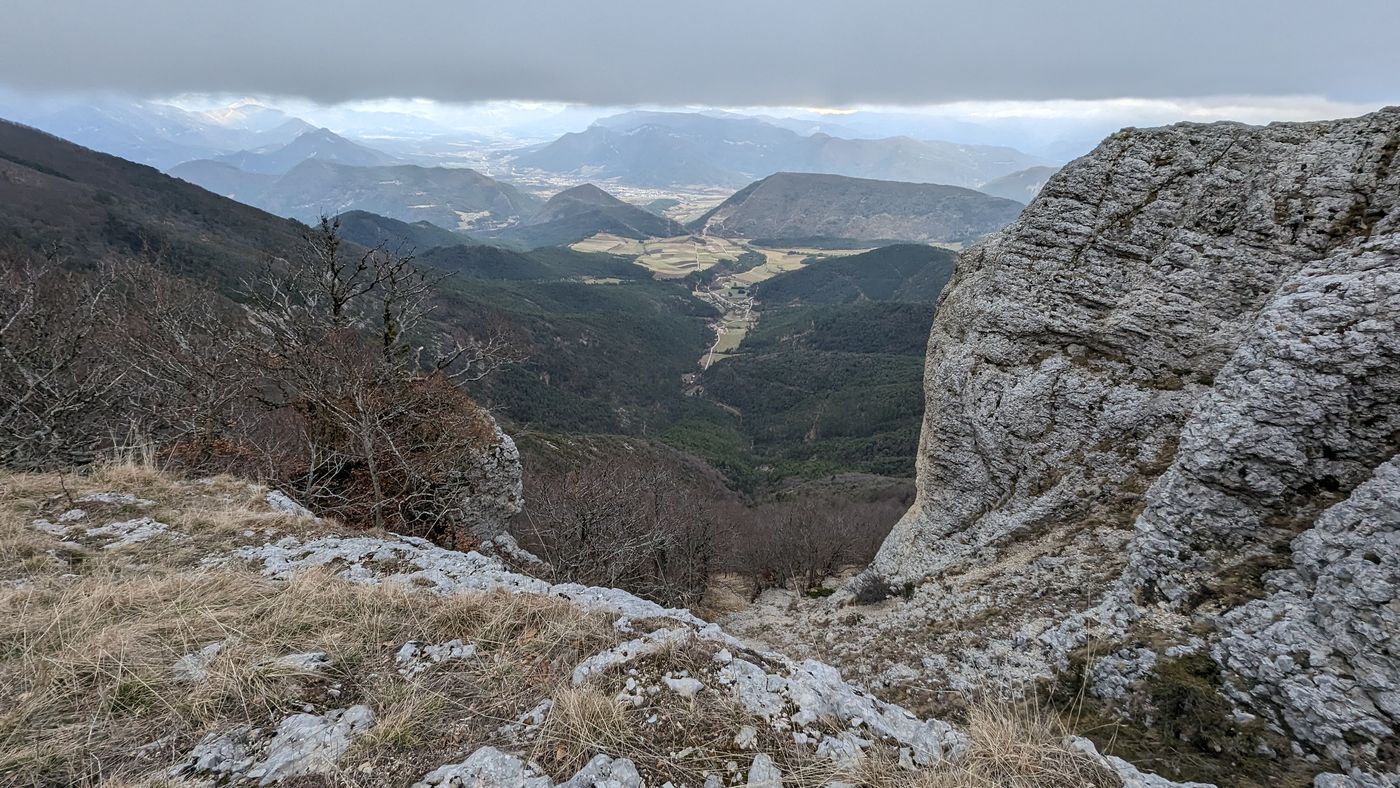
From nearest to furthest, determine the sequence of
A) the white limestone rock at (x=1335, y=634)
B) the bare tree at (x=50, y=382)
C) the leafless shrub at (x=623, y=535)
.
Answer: the white limestone rock at (x=1335, y=634) → the bare tree at (x=50, y=382) → the leafless shrub at (x=623, y=535)

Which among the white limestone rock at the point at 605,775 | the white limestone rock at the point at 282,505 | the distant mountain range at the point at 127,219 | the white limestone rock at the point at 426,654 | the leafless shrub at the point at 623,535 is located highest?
the distant mountain range at the point at 127,219

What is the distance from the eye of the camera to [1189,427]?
32.1ft

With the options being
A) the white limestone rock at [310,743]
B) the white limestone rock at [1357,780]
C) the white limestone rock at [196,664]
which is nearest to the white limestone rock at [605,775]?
the white limestone rock at [310,743]

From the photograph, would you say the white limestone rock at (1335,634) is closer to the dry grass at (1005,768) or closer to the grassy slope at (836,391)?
the dry grass at (1005,768)

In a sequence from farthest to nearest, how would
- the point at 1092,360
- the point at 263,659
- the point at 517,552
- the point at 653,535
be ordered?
1. the point at 653,535
2. the point at 517,552
3. the point at 1092,360
4. the point at 263,659

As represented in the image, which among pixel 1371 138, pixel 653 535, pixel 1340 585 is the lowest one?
pixel 653 535

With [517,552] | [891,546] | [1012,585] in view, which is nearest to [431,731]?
[1012,585]

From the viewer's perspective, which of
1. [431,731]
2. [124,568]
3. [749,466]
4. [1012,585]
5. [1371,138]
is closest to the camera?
[431,731]

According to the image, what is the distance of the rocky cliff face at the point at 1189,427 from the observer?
682 cm

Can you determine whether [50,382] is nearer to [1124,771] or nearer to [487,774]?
[487,774]

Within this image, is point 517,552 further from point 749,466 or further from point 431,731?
point 749,466

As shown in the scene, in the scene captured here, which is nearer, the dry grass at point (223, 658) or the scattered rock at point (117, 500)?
the dry grass at point (223, 658)

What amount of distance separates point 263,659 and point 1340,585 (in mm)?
11466

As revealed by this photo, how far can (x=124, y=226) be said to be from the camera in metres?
134
